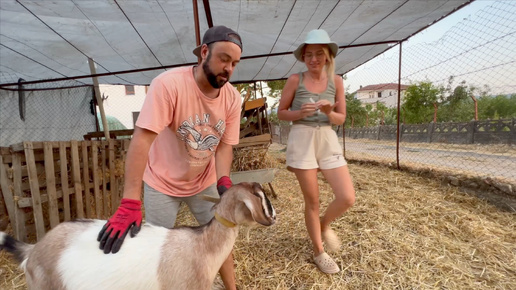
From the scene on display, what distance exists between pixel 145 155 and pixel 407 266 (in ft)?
9.46

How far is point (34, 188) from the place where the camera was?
355 centimetres

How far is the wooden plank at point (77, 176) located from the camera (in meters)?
4.05

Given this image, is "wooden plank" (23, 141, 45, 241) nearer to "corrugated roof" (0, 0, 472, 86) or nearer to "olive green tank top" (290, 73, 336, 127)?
"corrugated roof" (0, 0, 472, 86)

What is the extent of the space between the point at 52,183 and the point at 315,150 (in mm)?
3772

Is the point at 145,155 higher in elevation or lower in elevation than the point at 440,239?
higher

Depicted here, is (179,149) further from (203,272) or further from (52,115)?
(52,115)

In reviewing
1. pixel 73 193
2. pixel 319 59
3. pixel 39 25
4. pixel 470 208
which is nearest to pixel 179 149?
pixel 319 59

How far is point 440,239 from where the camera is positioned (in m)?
3.32

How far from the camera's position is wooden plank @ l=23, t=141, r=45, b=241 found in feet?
11.4

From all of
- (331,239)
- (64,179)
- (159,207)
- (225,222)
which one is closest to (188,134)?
(159,207)

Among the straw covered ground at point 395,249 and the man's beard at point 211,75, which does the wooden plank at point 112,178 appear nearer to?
the straw covered ground at point 395,249

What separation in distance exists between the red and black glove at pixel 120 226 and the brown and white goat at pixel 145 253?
41 millimetres

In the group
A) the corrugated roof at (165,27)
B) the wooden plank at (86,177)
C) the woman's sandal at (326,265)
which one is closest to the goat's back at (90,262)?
the woman's sandal at (326,265)

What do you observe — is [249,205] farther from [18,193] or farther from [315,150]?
[18,193]
